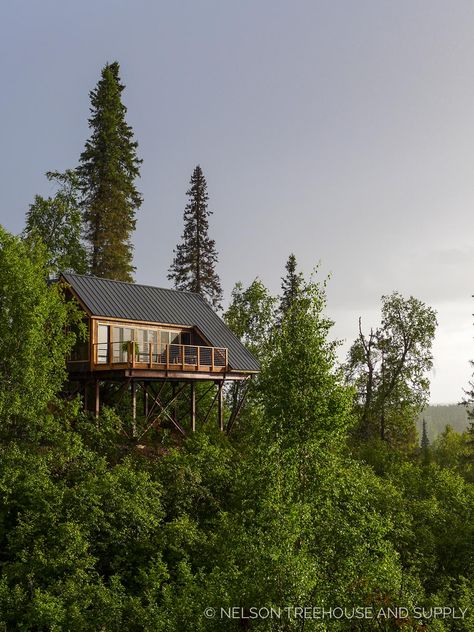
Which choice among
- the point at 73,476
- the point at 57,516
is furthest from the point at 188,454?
the point at 57,516

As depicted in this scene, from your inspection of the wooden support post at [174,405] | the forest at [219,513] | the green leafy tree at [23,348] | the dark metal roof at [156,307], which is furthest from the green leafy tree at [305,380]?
the wooden support post at [174,405]

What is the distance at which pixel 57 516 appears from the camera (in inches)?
736

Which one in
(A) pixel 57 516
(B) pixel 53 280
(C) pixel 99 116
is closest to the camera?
(A) pixel 57 516

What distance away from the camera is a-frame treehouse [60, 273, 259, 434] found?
93.9 feet

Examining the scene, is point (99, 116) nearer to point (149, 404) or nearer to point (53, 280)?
point (53, 280)

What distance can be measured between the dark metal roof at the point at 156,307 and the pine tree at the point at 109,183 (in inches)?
267

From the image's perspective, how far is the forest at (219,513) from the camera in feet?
45.0

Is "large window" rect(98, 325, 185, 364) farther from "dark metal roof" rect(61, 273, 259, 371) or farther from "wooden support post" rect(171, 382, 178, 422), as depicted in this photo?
"wooden support post" rect(171, 382, 178, 422)

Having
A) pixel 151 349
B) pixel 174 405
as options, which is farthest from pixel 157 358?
pixel 174 405

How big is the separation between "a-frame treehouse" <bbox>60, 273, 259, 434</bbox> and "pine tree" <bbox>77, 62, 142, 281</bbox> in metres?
6.83

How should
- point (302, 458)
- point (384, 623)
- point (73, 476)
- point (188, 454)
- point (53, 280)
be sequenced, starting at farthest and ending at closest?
1. point (53, 280)
2. point (188, 454)
3. point (73, 476)
4. point (302, 458)
5. point (384, 623)

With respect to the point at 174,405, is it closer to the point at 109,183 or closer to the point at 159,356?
the point at 159,356

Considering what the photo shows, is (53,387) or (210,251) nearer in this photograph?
(53,387)

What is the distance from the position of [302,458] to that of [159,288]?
20.4m
